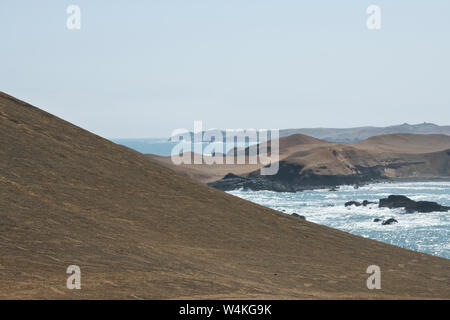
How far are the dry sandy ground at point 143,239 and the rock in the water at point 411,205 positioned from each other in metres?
52.7

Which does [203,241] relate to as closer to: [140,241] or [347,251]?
[140,241]

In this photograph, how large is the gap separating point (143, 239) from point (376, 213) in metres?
58.5

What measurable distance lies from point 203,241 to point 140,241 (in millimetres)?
2184

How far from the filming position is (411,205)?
70312mm

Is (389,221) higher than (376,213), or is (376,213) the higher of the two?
(376,213)
